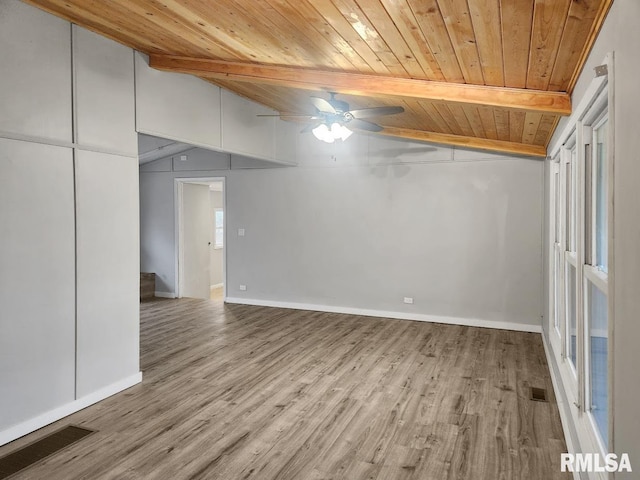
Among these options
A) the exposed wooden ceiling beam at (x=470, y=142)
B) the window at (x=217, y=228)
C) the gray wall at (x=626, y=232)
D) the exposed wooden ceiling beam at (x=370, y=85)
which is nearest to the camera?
the gray wall at (x=626, y=232)

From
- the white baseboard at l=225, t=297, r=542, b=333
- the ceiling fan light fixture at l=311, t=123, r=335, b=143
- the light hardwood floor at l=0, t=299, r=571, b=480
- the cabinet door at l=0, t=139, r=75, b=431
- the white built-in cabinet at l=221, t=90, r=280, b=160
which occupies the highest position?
the white built-in cabinet at l=221, t=90, r=280, b=160

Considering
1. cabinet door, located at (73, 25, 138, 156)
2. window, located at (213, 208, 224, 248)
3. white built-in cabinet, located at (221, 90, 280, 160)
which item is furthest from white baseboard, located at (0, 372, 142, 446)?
window, located at (213, 208, 224, 248)

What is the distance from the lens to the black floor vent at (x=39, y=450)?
106 inches

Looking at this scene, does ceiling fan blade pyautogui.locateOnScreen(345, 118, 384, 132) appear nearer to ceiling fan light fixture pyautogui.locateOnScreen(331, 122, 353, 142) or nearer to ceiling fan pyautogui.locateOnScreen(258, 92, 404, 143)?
ceiling fan pyautogui.locateOnScreen(258, 92, 404, 143)

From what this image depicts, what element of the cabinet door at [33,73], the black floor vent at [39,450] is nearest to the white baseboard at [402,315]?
the black floor vent at [39,450]

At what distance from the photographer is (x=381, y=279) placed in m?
6.60

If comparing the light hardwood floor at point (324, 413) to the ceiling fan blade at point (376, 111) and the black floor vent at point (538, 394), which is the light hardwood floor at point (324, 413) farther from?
the ceiling fan blade at point (376, 111)

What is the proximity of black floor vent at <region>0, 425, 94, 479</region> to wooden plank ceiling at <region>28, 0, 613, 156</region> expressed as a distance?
278 cm

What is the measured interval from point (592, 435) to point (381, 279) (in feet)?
14.3

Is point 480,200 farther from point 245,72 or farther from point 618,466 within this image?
point 618,466

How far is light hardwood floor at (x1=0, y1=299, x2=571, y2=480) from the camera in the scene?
2.71 meters

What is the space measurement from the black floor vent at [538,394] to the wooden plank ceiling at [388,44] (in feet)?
7.17

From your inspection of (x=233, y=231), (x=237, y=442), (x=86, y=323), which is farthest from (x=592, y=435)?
(x=233, y=231)

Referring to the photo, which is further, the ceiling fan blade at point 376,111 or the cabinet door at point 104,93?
the ceiling fan blade at point 376,111
